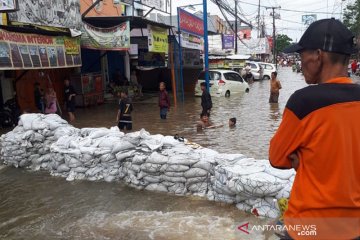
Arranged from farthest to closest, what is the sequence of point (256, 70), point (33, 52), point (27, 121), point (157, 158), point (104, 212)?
point (256, 70)
point (33, 52)
point (27, 121)
point (157, 158)
point (104, 212)

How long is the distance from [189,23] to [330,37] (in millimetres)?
17260

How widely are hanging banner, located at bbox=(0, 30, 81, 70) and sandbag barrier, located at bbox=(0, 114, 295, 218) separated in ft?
8.80

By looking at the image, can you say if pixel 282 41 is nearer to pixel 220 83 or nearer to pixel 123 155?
pixel 220 83

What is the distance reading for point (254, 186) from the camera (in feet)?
17.6

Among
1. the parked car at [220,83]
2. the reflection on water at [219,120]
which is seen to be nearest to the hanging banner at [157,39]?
the reflection on water at [219,120]

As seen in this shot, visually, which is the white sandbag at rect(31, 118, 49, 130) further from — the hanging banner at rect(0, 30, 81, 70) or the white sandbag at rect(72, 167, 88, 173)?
the hanging banner at rect(0, 30, 81, 70)

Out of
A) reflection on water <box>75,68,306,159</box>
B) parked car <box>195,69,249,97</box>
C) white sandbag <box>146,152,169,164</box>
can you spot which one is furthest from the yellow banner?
parked car <box>195,69,249,97</box>

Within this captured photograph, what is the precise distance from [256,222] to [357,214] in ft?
11.6

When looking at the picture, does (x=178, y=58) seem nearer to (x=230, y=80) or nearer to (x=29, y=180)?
(x=230, y=80)

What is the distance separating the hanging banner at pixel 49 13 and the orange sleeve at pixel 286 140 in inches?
410

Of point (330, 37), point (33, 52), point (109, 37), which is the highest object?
point (109, 37)

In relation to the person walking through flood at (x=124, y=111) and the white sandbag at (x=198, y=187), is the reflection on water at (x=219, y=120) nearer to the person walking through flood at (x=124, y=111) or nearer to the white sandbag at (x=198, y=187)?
the person walking through flood at (x=124, y=111)

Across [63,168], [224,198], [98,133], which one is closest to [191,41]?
[98,133]

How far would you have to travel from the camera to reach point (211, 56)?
34094 millimetres
